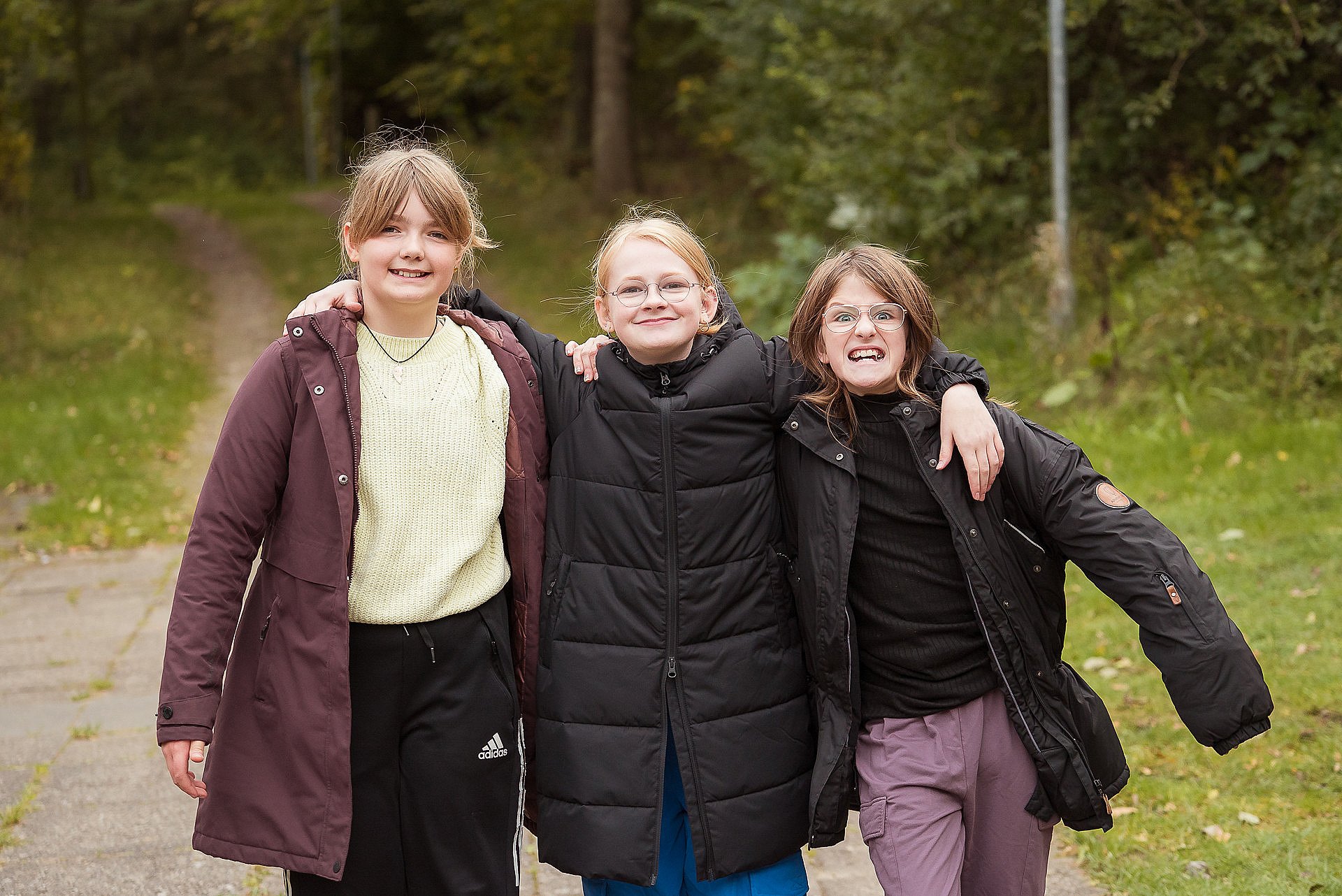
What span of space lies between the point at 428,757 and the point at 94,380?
990cm

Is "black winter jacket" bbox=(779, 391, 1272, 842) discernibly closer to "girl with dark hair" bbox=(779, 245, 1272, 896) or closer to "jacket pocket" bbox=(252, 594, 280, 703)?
"girl with dark hair" bbox=(779, 245, 1272, 896)

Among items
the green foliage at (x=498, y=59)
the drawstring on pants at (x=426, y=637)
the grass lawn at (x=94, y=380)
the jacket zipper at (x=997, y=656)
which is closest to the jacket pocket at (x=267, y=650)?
the drawstring on pants at (x=426, y=637)

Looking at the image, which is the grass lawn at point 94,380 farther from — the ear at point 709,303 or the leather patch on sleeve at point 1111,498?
the leather patch on sleeve at point 1111,498

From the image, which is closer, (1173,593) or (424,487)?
(1173,593)

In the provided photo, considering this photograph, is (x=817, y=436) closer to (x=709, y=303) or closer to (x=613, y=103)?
(x=709, y=303)

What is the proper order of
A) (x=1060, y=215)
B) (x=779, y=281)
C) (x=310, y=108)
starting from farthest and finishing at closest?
1. (x=310, y=108)
2. (x=779, y=281)
3. (x=1060, y=215)

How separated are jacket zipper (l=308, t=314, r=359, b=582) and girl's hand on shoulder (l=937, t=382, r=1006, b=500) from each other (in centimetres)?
119

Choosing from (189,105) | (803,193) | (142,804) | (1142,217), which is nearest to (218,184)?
(189,105)

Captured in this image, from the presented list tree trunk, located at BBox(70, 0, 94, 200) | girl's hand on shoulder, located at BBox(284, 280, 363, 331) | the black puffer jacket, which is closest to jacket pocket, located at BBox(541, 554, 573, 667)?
the black puffer jacket

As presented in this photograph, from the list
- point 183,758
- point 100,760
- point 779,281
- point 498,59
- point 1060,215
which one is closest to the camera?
point 183,758

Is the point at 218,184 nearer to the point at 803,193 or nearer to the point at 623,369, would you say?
the point at 803,193

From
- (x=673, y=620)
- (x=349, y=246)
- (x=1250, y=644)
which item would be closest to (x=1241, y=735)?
(x=673, y=620)

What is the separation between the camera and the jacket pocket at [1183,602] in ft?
8.71

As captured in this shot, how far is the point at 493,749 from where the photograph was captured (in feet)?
9.29
